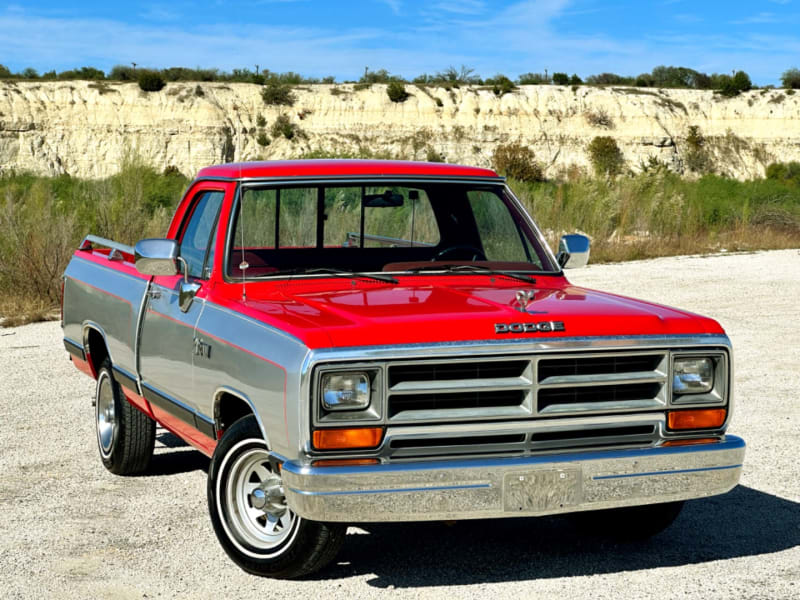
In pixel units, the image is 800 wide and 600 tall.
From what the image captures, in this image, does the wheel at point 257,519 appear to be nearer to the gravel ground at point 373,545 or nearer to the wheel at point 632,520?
the gravel ground at point 373,545

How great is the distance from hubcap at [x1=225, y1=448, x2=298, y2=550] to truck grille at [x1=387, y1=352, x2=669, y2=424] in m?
0.71

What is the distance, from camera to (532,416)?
4227 millimetres

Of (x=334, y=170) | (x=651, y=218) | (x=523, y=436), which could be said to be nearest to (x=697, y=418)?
(x=523, y=436)

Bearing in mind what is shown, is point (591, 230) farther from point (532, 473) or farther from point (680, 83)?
point (680, 83)

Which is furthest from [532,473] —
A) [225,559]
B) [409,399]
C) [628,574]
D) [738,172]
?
[738,172]

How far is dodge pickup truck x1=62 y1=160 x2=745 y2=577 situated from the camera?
4.08m

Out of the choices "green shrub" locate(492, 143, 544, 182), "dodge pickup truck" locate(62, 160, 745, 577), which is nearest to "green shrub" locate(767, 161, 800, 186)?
"green shrub" locate(492, 143, 544, 182)

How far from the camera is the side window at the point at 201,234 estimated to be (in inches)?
221

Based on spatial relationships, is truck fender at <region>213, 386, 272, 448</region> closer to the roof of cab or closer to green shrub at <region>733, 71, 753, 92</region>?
the roof of cab

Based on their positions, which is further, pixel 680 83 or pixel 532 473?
pixel 680 83

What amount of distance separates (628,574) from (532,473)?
0.89 meters

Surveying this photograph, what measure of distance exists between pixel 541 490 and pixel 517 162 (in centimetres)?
5416

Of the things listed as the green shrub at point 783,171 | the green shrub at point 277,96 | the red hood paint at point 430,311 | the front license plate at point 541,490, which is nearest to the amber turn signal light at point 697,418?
the red hood paint at point 430,311

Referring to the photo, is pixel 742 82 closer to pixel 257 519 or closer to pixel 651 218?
pixel 651 218
